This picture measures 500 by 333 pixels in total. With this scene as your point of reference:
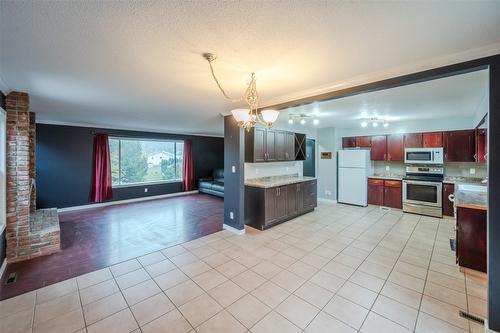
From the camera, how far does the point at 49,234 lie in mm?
3309

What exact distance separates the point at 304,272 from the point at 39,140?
6.82m

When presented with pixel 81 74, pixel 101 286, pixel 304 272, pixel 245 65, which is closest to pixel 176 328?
pixel 101 286

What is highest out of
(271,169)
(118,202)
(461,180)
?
(271,169)

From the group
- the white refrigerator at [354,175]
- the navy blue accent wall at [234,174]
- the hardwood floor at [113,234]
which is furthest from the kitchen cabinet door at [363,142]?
the hardwood floor at [113,234]

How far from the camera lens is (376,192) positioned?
20.0 feet

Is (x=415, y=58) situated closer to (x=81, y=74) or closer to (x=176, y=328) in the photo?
A: (x=176, y=328)

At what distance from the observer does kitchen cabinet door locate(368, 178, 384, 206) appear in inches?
236

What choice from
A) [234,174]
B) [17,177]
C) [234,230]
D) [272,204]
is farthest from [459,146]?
[17,177]

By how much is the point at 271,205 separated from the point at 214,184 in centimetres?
379

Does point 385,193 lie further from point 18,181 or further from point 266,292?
point 18,181

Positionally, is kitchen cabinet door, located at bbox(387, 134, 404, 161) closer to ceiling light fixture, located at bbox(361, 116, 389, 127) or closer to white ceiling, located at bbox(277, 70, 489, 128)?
ceiling light fixture, located at bbox(361, 116, 389, 127)

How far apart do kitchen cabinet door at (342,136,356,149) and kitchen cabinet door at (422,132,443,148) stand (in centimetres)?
171

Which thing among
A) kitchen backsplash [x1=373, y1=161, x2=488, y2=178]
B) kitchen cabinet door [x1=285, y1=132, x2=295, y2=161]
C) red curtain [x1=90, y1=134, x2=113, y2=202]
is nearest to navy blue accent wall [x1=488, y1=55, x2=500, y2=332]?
kitchen cabinet door [x1=285, y1=132, x2=295, y2=161]

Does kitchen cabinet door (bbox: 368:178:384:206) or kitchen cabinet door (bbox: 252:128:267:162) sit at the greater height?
kitchen cabinet door (bbox: 252:128:267:162)
